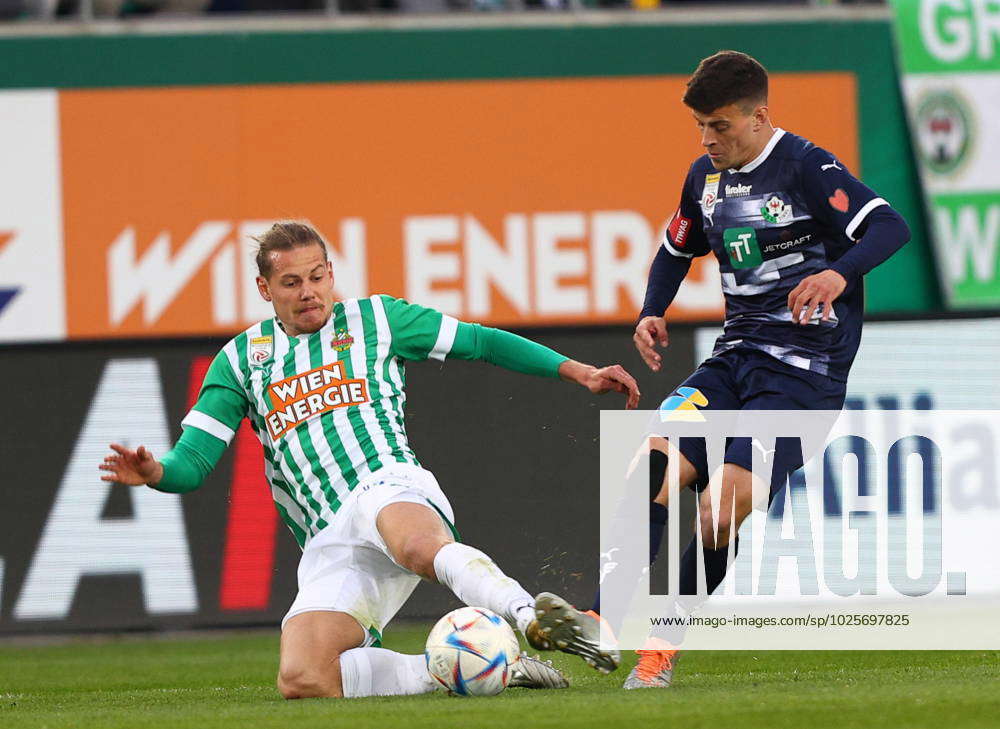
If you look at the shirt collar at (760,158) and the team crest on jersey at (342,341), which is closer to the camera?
the shirt collar at (760,158)

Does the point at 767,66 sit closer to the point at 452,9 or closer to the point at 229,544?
the point at 452,9

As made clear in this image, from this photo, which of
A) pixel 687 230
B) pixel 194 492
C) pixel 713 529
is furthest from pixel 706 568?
pixel 194 492

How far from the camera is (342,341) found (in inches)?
248

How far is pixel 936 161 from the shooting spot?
12633 millimetres

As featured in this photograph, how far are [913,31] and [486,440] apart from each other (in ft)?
16.9

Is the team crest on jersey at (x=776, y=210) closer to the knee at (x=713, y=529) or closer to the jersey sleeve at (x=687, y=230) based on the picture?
the jersey sleeve at (x=687, y=230)

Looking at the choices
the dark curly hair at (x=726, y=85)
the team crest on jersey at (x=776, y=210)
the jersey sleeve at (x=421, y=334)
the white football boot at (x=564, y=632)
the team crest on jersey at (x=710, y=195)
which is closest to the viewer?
the white football boot at (x=564, y=632)

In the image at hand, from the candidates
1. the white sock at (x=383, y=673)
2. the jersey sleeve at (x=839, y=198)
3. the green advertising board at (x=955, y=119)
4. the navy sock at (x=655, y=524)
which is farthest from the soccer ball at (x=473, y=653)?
the green advertising board at (x=955, y=119)

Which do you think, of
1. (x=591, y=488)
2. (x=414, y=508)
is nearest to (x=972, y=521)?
(x=591, y=488)

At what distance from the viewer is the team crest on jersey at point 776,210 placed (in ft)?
19.6

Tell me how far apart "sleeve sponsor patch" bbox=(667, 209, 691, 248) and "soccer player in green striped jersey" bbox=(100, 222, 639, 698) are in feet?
2.16

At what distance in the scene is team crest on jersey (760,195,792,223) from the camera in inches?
235

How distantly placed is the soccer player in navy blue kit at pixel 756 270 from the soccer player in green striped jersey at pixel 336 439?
37 cm

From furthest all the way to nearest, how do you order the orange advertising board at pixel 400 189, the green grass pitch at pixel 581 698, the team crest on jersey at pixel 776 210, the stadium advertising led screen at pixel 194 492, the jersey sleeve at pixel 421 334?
1. the orange advertising board at pixel 400 189
2. the stadium advertising led screen at pixel 194 492
3. the jersey sleeve at pixel 421 334
4. the team crest on jersey at pixel 776 210
5. the green grass pitch at pixel 581 698
